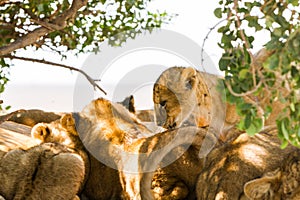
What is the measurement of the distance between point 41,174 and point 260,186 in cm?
158

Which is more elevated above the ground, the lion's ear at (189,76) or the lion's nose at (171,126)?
the lion's ear at (189,76)

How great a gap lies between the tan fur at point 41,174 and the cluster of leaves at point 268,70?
2.02 meters

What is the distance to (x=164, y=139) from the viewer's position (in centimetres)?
336

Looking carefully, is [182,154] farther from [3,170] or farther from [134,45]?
Answer: [134,45]

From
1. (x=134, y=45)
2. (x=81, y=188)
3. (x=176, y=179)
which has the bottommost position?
(x=81, y=188)

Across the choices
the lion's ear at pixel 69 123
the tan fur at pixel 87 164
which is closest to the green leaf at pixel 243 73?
the tan fur at pixel 87 164

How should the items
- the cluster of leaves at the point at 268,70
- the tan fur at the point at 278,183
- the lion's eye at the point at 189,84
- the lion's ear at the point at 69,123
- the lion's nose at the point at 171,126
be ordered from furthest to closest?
1. the lion's ear at the point at 69,123
2. the lion's eye at the point at 189,84
3. the lion's nose at the point at 171,126
4. the tan fur at the point at 278,183
5. the cluster of leaves at the point at 268,70

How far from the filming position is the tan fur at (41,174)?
3.57m

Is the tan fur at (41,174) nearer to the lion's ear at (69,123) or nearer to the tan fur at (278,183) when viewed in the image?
the lion's ear at (69,123)

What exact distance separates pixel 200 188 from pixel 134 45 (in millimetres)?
1789

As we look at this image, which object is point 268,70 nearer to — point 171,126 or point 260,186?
point 260,186

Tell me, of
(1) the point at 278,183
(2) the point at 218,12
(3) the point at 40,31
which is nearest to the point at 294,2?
(2) the point at 218,12

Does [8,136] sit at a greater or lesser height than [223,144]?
lesser

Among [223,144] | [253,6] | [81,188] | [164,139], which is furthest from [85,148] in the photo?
[253,6]
